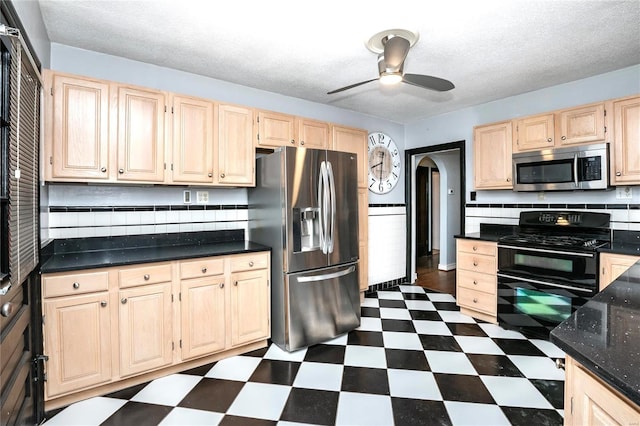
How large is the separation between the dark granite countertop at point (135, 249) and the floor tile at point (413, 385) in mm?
1360

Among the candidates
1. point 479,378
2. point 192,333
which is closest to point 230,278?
point 192,333

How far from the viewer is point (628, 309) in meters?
1.04

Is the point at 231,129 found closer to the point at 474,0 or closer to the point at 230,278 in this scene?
the point at 230,278

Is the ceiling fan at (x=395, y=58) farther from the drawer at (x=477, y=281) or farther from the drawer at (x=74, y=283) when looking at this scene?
the drawer at (x=74, y=283)

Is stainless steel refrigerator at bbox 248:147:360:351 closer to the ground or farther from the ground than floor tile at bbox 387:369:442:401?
farther from the ground

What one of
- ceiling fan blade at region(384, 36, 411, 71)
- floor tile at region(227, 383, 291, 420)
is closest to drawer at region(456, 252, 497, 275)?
ceiling fan blade at region(384, 36, 411, 71)

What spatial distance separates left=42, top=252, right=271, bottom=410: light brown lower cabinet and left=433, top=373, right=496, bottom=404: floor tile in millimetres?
1396

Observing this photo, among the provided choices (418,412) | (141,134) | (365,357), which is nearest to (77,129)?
(141,134)

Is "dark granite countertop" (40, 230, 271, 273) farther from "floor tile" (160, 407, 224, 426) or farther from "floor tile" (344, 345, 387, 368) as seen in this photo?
"floor tile" (344, 345, 387, 368)

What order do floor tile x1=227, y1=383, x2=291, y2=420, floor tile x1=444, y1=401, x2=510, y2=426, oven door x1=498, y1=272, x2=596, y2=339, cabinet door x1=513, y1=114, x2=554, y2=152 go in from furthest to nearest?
cabinet door x1=513, y1=114, x2=554, y2=152 → oven door x1=498, y1=272, x2=596, y2=339 → floor tile x1=227, y1=383, x2=291, y2=420 → floor tile x1=444, y1=401, x2=510, y2=426

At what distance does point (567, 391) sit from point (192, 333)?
218 centimetres

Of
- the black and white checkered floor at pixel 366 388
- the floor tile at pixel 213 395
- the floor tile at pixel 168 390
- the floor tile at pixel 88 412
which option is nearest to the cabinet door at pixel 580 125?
the black and white checkered floor at pixel 366 388

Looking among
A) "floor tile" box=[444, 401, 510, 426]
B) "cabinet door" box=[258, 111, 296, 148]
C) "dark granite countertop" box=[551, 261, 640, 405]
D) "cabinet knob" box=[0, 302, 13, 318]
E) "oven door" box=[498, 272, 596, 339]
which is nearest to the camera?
"dark granite countertop" box=[551, 261, 640, 405]

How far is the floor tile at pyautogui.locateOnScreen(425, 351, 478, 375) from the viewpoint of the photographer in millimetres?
2293
